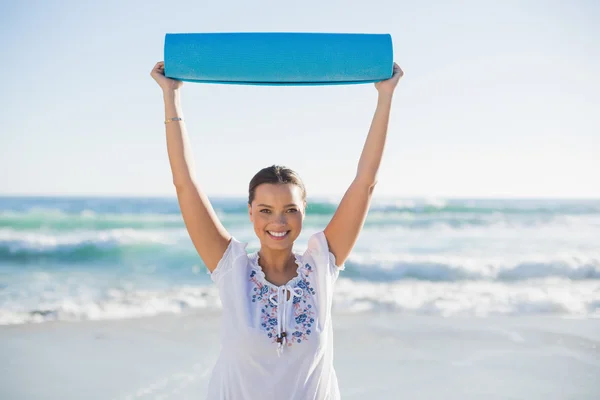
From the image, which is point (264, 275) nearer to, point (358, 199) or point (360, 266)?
point (358, 199)

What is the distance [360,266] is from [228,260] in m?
7.90

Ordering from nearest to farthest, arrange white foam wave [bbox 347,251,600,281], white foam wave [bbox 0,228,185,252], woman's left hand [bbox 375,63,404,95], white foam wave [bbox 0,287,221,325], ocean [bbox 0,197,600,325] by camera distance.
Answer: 1. woman's left hand [bbox 375,63,404,95]
2. white foam wave [bbox 0,287,221,325]
3. ocean [bbox 0,197,600,325]
4. white foam wave [bbox 347,251,600,281]
5. white foam wave [bbox 0,228,185,252]

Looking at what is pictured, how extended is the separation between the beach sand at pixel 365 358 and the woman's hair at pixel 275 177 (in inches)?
93.5

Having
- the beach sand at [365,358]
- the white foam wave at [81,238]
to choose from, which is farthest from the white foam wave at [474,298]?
the white foam wave at [81,238]

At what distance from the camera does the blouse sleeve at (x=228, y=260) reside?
193 cm

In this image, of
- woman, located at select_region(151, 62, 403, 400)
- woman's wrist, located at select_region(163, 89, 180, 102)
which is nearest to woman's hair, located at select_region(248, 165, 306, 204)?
woman, located at select_region(151, 62, 403, 400)

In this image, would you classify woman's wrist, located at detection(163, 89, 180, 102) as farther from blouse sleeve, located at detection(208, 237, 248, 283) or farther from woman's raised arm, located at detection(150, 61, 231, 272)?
blouse sleeve, located at detection(208, 237, 248, 283)

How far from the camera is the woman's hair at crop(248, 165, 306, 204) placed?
1.93 m

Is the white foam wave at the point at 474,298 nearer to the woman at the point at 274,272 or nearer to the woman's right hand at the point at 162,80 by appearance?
the woman at the point at 274,272

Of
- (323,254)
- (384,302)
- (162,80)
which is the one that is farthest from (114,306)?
(323,254)

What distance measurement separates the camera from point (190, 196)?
1.96 meters

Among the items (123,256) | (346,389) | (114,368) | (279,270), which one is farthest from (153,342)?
(123,256)

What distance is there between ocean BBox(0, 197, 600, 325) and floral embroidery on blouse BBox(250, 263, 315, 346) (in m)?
4.22

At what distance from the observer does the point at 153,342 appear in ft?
15.9
